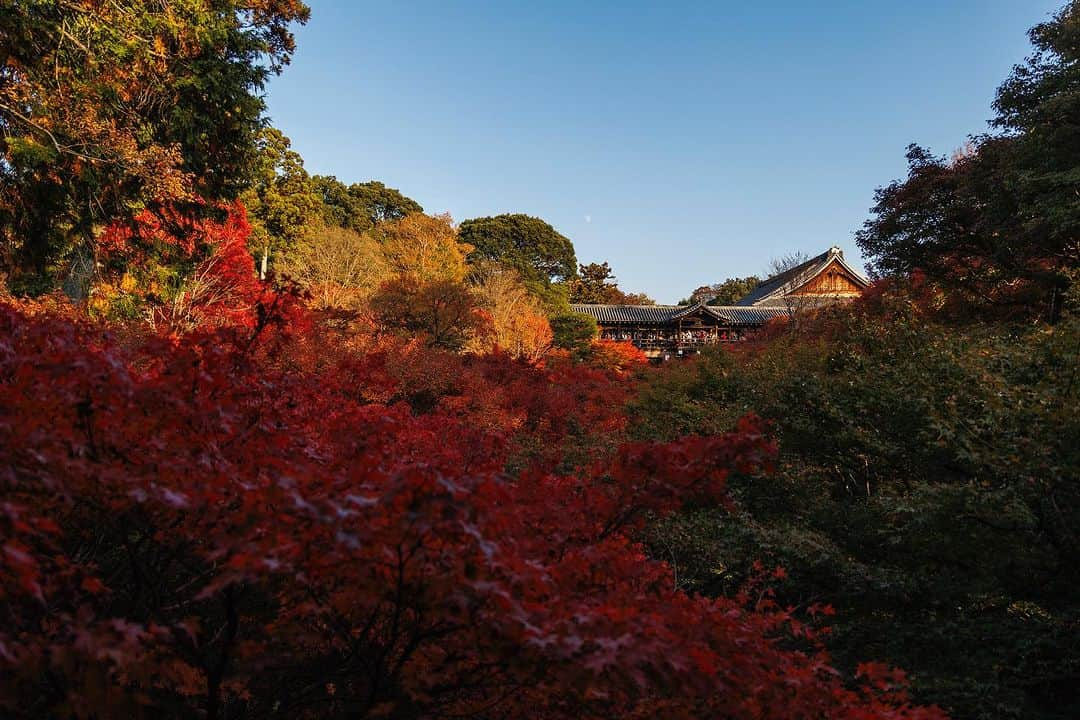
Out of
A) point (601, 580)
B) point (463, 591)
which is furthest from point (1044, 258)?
point (463, 591)

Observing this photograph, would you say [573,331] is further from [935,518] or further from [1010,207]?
[935,518]

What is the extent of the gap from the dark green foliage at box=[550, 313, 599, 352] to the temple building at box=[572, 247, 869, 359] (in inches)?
179

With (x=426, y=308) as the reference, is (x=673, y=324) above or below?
above

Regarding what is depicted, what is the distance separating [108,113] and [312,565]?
28.7ft

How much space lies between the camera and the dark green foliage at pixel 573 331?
2552 cm

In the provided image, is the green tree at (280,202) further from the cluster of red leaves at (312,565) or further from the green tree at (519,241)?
the cluster of red leaves at (312,565)

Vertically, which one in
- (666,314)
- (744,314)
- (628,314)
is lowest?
(628,314)

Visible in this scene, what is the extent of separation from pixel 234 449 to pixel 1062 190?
521 inches

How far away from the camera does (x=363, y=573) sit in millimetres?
1761

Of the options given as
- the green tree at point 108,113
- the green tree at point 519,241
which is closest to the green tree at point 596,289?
the green tree at point 519,241

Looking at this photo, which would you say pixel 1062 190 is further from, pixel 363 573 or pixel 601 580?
pixel 363 573

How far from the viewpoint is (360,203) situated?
116 feet

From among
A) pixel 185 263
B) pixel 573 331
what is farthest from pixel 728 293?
pixel 185 263

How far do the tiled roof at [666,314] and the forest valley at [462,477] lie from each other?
16.3 meters
